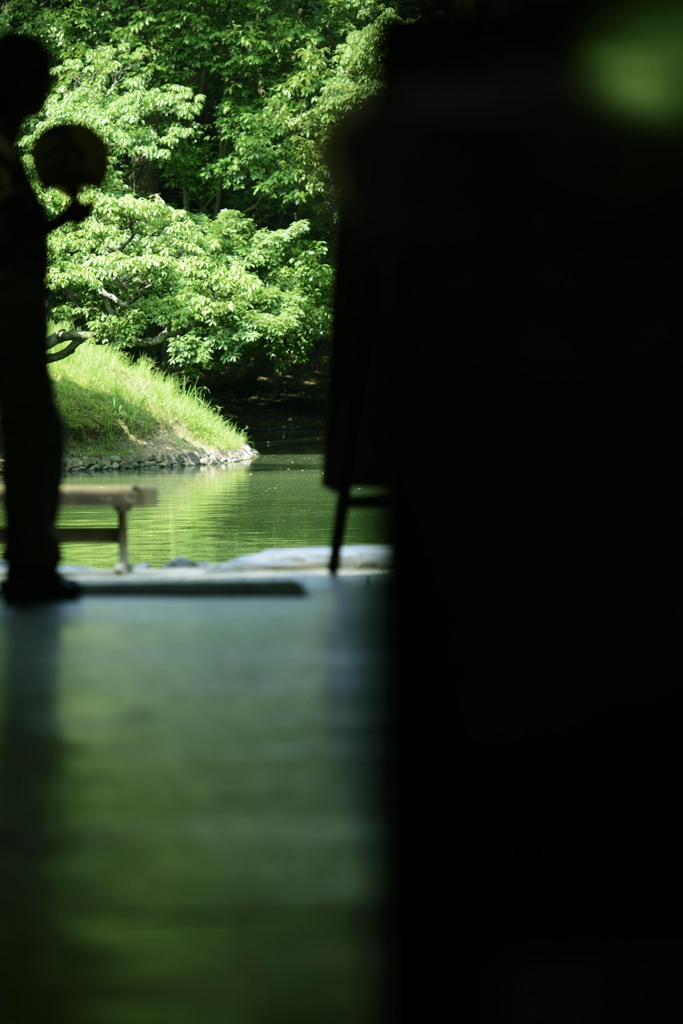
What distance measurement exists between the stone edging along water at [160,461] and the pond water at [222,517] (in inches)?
9.1

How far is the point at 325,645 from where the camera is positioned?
240cm

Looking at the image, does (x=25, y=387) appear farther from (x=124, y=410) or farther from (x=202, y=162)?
(x=202, y=162)

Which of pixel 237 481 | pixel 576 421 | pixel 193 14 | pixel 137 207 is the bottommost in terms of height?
pixel 237 481

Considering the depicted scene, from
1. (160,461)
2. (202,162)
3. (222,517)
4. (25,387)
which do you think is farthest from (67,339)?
(25,387)

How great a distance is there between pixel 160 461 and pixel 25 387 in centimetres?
1442

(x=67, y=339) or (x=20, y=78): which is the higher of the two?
(x=20, y=78)

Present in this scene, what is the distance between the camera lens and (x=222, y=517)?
11.1 meters

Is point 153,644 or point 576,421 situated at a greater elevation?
point 576,421

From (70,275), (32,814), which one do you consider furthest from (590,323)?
(70,275)

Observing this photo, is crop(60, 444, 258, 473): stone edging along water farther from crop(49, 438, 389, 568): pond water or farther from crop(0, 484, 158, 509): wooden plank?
crop(0, 484, 158, 509): wooden plank

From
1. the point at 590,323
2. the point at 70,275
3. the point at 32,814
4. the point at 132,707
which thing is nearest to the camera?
the point at 590,323

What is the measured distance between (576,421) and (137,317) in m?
18.5

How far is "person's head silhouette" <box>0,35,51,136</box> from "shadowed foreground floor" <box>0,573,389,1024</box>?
126 cm

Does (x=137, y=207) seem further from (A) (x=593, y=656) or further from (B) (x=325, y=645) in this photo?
(A) (x=593, y=656)
